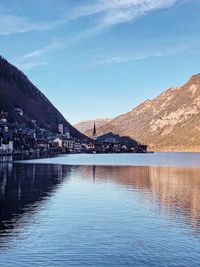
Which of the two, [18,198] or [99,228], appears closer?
[99,228]

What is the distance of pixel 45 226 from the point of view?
4172 cm

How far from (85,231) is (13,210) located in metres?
13.1

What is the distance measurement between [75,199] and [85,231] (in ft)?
72.8

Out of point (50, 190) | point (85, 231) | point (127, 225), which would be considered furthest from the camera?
point (50, 190)

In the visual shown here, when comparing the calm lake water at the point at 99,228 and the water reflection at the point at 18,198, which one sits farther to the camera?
the water reflection at the point at 18,198

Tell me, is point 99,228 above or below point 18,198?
below

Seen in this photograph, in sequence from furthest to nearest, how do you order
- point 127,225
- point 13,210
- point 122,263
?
1. point 13,210
2. point 127,225
3. point 122,263

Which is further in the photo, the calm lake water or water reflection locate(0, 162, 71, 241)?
water reflection locate(0, 162, 71, 241)

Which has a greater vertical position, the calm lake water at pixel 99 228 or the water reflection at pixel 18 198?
the water reflection at pixel 18 198

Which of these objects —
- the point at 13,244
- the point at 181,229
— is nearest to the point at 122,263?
the point at 13,244

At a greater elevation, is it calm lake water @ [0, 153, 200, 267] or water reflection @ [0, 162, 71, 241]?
water reflection @ [0, 162, 71, 241]

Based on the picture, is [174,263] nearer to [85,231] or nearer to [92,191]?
[85,231]

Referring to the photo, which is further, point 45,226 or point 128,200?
point 128,200

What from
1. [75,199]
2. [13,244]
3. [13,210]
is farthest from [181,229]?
[75,199]
